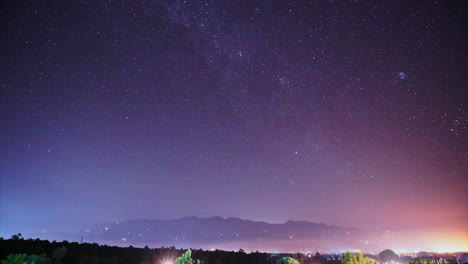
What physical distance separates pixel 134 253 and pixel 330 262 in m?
50.2

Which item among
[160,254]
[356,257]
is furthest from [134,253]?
[356,257]

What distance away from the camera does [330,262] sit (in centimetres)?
6619

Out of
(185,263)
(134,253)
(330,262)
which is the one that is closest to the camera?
(185,263)

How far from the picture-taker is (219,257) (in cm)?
4088

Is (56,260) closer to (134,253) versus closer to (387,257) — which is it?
(134,253)

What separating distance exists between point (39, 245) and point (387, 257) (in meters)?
121

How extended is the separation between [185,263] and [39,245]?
18.7 meters

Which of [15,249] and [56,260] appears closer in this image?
[56,260]

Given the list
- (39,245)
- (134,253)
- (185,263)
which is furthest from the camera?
(134,253)

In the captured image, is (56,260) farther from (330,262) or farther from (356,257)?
(330,262)

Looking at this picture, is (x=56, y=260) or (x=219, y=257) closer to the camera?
(x=56, y=260)

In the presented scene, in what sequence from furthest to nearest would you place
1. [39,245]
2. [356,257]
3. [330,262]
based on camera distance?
[330,262] < [39,245] < [356,257]

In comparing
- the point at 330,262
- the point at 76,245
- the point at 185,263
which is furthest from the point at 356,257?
the point at 330,262

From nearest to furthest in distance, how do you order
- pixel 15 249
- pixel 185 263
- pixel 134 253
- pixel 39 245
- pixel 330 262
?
pixel 185 263 < pixel 15 249 < pixel 39 245 < pixel 134 253 < pixel 330 262
